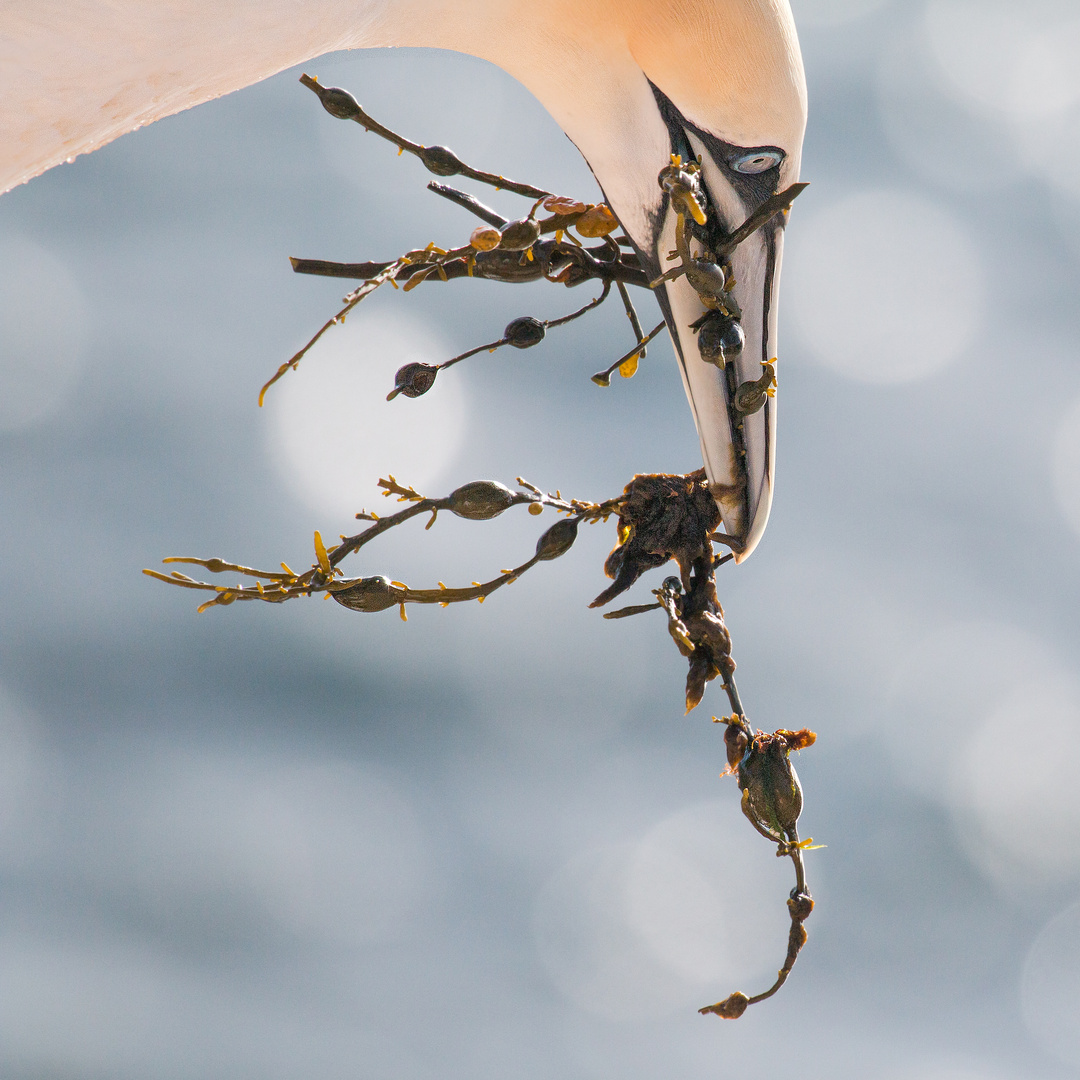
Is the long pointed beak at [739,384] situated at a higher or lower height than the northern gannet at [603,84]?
lower

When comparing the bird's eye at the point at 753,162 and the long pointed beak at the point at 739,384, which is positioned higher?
the bird's eye at the point at 753,162

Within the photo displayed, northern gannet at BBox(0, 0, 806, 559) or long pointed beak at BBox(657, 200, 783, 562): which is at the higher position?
northern gannet at BBox(0, 0, 806, 559)

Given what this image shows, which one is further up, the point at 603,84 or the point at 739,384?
the point at 603,84
